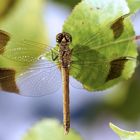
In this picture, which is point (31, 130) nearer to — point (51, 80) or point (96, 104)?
point (51, 80)

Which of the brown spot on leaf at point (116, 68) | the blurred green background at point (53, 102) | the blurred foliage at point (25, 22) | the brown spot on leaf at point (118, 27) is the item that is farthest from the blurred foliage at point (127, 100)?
the brown spot on leaf at point (118, 27)

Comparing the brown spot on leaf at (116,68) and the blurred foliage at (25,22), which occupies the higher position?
the blurred foliage at (25,22)

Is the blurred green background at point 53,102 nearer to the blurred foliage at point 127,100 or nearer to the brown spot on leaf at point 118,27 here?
the blurred foliage at point 127,100

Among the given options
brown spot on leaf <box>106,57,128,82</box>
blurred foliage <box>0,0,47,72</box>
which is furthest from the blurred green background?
brown spot on leaf <box>106,57,128,82</box>

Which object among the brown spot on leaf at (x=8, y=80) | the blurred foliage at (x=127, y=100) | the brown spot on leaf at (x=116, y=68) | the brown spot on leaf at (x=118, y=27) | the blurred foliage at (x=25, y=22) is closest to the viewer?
the brown spot on leaf at (x=118, y=27)

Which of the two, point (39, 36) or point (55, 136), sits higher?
point (39, 36)

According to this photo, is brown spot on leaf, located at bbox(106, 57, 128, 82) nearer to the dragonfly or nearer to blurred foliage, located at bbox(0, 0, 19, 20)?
the dragonfly

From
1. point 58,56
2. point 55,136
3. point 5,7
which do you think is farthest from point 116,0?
point 5,7
